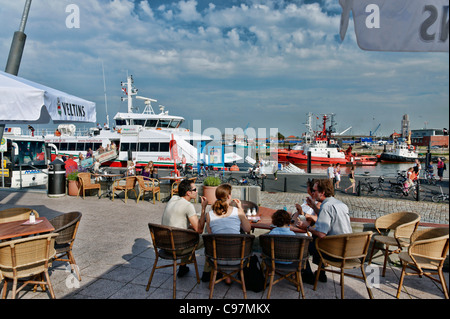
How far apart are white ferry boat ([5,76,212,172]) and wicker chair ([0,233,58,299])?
1908 cm

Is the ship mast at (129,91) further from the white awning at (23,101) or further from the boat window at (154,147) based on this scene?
the white awning at (23,101)

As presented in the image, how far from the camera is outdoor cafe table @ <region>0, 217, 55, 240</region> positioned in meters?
3.22

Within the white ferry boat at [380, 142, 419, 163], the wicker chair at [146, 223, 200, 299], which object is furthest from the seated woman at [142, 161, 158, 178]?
the white ferry boat at [380, 142, 419, 163]

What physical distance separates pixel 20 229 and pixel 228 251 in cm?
243

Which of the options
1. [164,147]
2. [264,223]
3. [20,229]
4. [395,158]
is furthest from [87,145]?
[395,158]

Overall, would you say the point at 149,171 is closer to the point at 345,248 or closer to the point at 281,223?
the point at 281,223

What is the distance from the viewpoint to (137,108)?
27516 mm

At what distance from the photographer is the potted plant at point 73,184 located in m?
9.10

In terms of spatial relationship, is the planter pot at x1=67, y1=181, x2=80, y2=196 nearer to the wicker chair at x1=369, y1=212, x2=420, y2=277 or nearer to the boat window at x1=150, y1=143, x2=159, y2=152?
the wicker chair at x1=369, y1=212, x2=420, y2=277

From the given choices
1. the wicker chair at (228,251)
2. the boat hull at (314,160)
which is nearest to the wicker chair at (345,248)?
the wicker chair at (228,251)

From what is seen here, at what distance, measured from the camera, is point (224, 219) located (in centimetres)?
334

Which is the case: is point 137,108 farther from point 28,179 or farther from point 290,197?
point 290,197

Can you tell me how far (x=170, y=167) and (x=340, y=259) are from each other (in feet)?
69.1
